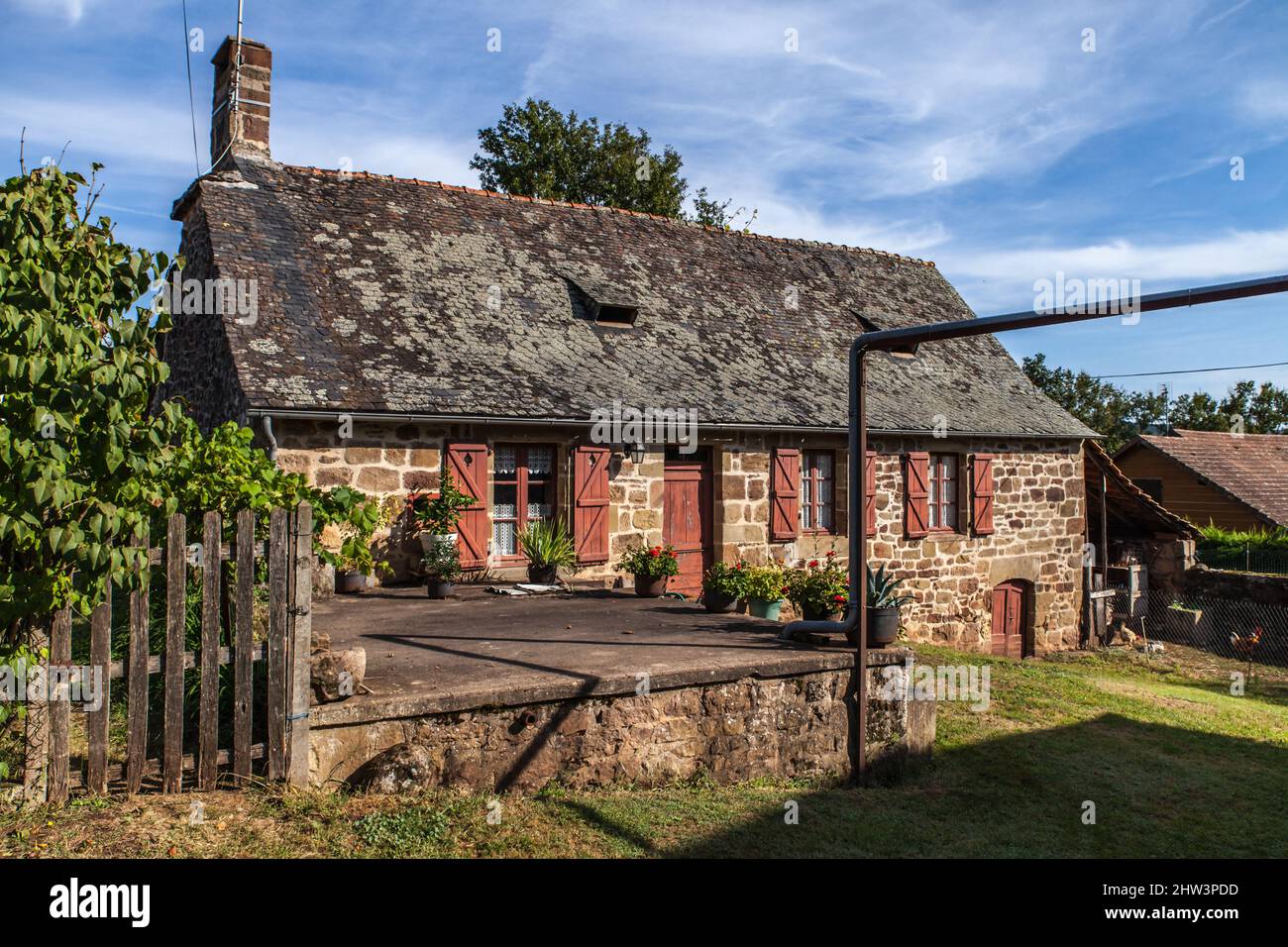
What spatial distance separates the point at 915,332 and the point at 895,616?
2120 millimetres

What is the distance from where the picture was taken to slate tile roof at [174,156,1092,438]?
1064 cm

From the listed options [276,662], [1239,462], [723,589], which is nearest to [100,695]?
[276,662]

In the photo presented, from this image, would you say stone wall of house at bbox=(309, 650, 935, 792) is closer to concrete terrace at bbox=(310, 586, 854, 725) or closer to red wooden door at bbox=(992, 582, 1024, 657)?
concrete terrace at bbox=(310, 586, 854, 725)

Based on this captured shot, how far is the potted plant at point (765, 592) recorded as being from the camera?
9.45m

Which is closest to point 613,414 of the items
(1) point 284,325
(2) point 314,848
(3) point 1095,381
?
(1) point 284,325

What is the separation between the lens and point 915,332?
6348 mm

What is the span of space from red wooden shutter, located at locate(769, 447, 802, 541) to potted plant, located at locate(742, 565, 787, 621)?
125 inches

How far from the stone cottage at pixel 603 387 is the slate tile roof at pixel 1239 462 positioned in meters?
10.5

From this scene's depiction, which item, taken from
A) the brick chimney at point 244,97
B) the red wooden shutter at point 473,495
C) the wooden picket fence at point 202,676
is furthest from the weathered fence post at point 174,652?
the brick chimney at point 244,97

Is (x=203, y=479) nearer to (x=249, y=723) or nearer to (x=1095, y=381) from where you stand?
(x=249, y=723)

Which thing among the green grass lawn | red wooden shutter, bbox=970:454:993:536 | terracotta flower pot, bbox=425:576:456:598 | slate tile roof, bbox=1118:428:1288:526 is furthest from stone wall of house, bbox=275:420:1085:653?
slate tile roof, bbox=1118:428:1288:526

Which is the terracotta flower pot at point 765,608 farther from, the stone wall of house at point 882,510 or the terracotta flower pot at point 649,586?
the stone wall of house at point 882,510

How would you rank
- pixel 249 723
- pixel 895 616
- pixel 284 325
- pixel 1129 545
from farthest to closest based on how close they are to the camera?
pixel 1129 545 < pixel 284 325 < pixel 895 616 < pixel 249 723

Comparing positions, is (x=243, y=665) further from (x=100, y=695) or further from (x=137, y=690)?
(x=100, y=695)
